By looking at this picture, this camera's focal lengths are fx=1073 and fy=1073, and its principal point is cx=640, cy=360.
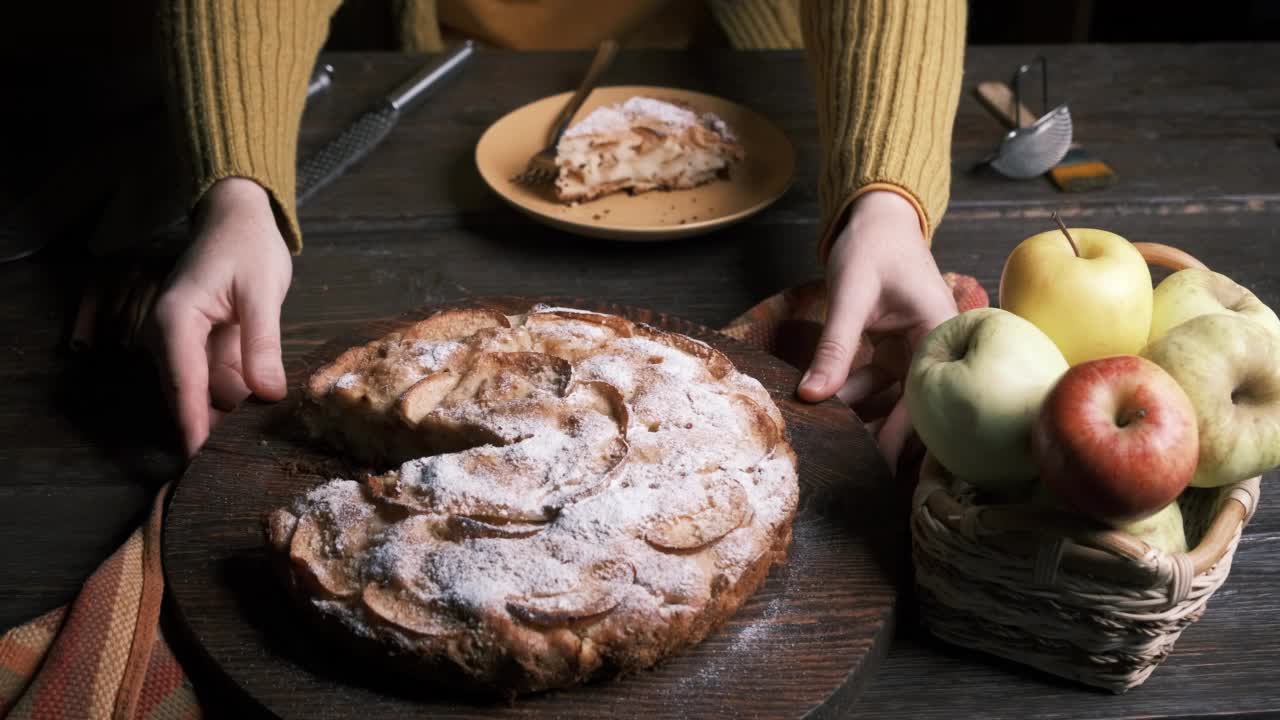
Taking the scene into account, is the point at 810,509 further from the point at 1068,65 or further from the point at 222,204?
the point at 1068,65

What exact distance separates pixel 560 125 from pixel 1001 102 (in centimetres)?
101

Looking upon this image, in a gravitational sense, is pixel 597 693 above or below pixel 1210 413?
below

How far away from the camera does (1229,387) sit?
111 centimetres

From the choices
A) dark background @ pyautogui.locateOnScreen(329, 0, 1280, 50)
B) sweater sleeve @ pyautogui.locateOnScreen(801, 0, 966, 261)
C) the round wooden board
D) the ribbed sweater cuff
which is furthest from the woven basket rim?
dark background @ pyautogui.locateOnScreen(329, 0, 1280, 50)

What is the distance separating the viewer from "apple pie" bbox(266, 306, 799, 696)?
107 centimetres

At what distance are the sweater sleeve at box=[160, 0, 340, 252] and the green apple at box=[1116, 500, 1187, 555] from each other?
138 cm

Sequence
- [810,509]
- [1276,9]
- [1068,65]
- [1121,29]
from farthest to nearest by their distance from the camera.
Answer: [1121,29], [1276,9], [1068,65], [810,509]

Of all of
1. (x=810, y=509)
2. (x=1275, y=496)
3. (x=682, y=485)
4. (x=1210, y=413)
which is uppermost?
(x=1210, y=413)

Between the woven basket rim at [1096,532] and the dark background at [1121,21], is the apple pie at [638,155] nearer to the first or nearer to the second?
the woven basket rim at [1096,532]

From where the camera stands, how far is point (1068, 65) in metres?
2.68

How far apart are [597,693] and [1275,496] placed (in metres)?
0.98

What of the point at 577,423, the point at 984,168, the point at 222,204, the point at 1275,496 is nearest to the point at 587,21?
the point at 984,168

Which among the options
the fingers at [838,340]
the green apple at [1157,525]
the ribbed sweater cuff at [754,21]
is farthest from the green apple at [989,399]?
the ribbed sweater cuff at [754,21]

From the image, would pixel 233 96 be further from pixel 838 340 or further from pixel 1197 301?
pixel 1197 301
